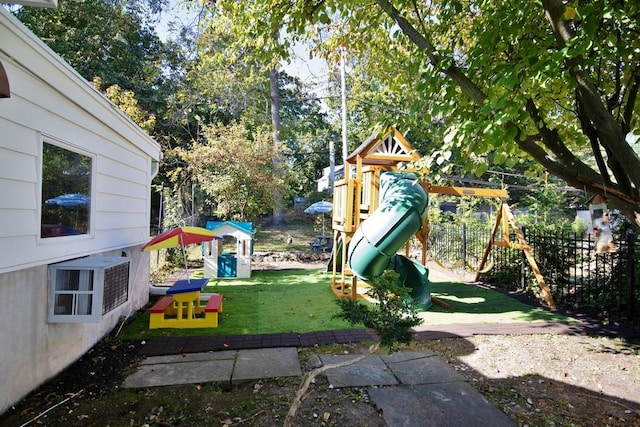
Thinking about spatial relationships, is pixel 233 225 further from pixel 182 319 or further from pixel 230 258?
pixel 182 319

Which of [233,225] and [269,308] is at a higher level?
[233,225]

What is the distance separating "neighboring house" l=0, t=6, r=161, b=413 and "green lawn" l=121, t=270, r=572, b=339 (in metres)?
1.37

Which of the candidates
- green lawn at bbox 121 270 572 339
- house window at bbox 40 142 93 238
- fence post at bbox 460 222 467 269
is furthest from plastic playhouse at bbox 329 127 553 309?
house window at bbox 40 142 93 238

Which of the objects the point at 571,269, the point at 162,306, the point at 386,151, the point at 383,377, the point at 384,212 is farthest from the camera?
the point at 386,151

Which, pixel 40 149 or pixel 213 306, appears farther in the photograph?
pixel 213 306

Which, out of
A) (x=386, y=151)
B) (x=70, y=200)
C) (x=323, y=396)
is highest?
(x=386, y=151)

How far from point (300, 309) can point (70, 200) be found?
13.0 ft

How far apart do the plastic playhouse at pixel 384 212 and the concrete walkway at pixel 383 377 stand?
2.19 metres

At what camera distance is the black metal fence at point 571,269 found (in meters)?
5.92

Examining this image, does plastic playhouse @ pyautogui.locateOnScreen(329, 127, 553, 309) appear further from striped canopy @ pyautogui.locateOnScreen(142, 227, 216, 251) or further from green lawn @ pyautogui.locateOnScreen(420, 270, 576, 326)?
striped canopy @ pyautogui.locateOnScreen(142, 227, 216, 251)

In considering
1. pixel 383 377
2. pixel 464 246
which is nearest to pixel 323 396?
pixel 383 377

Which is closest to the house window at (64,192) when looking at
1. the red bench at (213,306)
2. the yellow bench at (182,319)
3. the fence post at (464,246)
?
the yellow bench at (182,319)

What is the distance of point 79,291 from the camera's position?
3752mm

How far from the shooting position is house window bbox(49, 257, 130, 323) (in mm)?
3650
